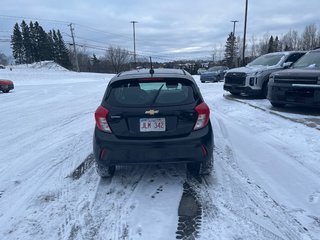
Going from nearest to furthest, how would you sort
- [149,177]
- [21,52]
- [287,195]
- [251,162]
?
[287,195] < [149,177] < [251,162] < [21,52]

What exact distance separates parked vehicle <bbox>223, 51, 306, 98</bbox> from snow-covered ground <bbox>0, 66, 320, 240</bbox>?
506 centimetres

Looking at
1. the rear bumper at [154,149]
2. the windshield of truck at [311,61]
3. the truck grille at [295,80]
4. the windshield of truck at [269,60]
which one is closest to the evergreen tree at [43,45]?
the windshield of truck at [269,60]

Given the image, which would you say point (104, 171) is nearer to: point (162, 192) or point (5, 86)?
point (162, 192)

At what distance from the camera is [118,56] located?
291 ft

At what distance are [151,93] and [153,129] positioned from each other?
1.81 feet

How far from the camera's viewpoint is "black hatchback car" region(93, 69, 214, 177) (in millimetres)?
3969

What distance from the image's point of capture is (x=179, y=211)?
11.9 feet

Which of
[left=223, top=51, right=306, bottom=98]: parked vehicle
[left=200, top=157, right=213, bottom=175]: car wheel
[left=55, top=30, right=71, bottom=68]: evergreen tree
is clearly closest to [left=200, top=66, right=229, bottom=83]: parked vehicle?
[left=223, top=51, right=306, bottom=98]: parked vehicle

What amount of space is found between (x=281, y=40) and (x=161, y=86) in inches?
3782

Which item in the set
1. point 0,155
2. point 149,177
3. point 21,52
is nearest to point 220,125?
point 149,177

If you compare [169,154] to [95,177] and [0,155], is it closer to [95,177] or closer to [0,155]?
[95,177]

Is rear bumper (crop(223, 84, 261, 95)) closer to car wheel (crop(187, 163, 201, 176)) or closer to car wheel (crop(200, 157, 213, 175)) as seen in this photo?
car wheel (crop(187, 163, 201, 176))

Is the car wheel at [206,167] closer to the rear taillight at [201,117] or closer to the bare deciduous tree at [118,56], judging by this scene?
the rear taillight at [201,117]

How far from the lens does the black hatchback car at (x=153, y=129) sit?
3.97 metres
